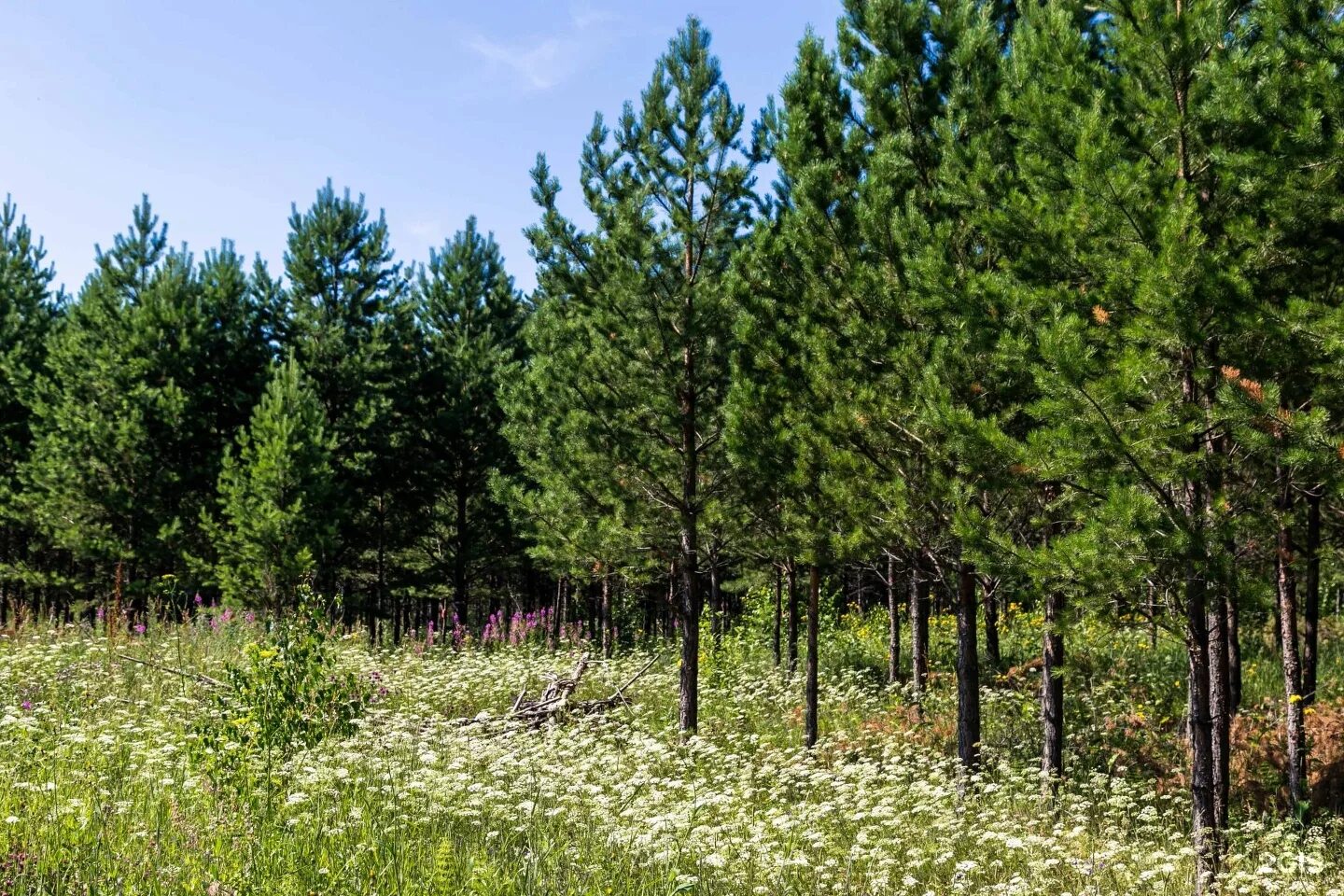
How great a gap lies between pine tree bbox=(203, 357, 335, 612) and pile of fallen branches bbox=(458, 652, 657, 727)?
8.17 meters

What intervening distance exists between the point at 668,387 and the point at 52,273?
2773 cm

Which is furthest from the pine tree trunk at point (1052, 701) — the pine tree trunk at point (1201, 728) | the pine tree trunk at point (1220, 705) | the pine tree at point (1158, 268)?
the pine tree trunk at point (1201, 728)

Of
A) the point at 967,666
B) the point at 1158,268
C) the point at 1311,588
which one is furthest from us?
the point at 1311,588

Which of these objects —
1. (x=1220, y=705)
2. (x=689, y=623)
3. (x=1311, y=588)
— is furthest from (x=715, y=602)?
(x=1220, y=705)

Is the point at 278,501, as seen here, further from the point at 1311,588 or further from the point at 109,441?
the point at 1311,588

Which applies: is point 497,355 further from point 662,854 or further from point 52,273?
point 662,854

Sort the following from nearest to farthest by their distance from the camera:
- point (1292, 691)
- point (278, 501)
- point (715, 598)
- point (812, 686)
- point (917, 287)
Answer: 1. point (917, 287)
2. point (1292, 691)
3. point (812, 686)
4. point (715, 598)
5. point (278, 501)

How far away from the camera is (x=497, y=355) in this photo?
24.4 meters

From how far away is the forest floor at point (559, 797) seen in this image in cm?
521

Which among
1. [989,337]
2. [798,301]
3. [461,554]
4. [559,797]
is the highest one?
[798,301]

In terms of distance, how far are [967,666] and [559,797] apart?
4.53 meters

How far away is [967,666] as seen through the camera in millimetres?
9195

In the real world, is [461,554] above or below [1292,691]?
above

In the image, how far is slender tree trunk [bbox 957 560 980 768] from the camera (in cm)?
911
